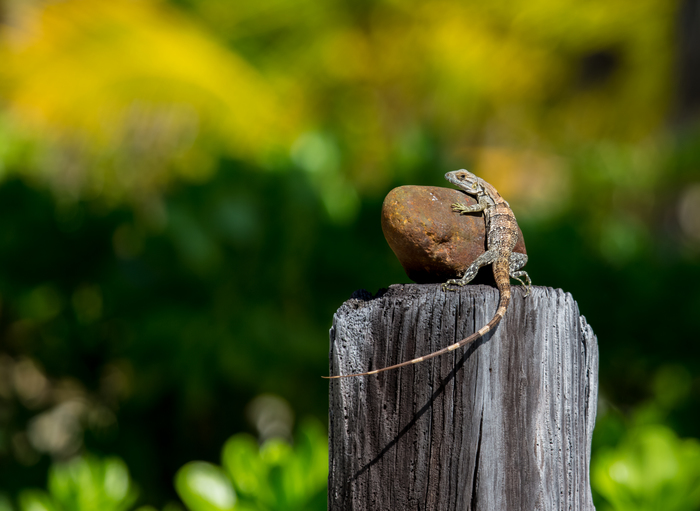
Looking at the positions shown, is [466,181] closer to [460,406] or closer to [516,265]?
[516,265]

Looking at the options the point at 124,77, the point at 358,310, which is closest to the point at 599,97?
the point at 124,77

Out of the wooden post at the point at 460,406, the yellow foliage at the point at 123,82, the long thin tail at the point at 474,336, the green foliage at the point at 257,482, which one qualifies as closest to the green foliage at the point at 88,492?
the green foliage at the point at 257,482

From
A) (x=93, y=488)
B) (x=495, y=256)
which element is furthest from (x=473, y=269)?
(x=93, y=488)

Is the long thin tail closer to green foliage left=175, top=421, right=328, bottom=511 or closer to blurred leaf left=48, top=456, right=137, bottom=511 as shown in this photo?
green foliage left=175, top=421, right=328, bottom=511

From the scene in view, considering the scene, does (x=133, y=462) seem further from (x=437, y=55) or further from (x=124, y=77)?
(x=437, y=55)

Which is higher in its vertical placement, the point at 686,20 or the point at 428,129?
the point at 686,20

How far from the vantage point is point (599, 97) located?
46.2 feet

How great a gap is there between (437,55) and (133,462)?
9969 millimetres

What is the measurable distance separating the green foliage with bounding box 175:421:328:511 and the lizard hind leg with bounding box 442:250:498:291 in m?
0.83

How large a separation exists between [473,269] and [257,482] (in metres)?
0.96

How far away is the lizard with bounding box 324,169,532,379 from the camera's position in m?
1.18

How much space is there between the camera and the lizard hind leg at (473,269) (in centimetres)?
132

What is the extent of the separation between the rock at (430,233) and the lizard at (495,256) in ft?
0.10

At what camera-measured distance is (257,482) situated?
1.79m
